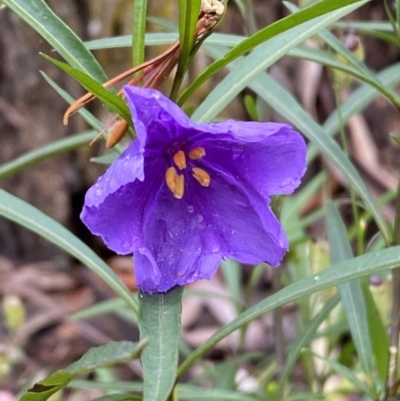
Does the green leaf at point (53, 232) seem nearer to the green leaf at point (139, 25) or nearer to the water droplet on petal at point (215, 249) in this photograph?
the water droplet on petal at point (215, 249)

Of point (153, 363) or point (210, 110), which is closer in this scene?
point (153, 363)

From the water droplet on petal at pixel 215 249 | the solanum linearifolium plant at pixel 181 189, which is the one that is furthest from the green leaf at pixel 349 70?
the water droplet on petal at pixel 215 249

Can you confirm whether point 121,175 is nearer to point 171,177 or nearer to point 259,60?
point 171,177

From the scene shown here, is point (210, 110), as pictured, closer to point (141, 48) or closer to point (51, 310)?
point (141, 48)

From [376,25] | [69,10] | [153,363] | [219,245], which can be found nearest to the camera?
[153,363]

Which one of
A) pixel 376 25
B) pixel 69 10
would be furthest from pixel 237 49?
pixel 69 10

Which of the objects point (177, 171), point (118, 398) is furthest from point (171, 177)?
point (118, 398)

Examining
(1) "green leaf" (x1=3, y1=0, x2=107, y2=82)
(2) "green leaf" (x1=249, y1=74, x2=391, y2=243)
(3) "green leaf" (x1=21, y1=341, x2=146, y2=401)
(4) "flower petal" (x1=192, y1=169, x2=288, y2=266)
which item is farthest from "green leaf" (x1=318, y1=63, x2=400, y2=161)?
(3) "green leaf" (x1=21, y1=341, x2=146, y2=401)

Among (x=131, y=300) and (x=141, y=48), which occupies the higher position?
(x=141, y=48)
